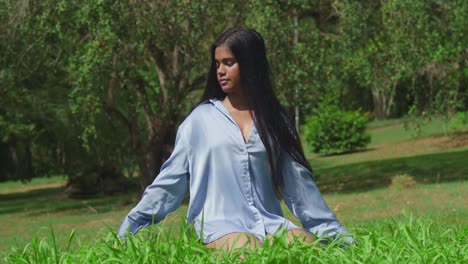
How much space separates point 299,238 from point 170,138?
18.3 meters

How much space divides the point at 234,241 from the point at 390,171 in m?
24.2

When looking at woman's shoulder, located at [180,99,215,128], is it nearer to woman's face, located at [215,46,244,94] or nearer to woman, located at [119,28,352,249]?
woman, located at [119,28,352,249]

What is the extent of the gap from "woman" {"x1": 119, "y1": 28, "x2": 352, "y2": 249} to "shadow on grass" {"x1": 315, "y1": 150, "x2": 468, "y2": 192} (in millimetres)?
18398

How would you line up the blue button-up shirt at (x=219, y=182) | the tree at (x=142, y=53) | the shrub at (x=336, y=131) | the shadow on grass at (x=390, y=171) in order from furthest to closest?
the shrub at (x=336, y=131)
the shadow on grass at (x=390, y=171)
the tree at (x=142, y=53)
the blue button-up shirt at (x=219, y=182)

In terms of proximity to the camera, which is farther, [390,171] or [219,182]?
→ [390,171]

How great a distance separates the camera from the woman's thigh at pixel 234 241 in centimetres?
461

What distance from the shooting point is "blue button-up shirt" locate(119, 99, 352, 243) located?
4926mm

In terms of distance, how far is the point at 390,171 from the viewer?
28.3 metres

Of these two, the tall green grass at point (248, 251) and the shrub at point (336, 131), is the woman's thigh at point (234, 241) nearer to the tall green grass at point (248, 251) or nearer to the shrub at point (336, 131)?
the tall green grass at point (248, 251)

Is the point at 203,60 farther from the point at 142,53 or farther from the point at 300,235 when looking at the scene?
the point at 300,235

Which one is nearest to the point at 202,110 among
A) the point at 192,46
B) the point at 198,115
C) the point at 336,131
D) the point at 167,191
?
the point at 198,115

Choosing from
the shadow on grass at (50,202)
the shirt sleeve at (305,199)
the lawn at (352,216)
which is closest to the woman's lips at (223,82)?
the shirt sleeve at (305,199)

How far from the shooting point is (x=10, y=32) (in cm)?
2222

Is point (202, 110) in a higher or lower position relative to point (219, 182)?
higher
